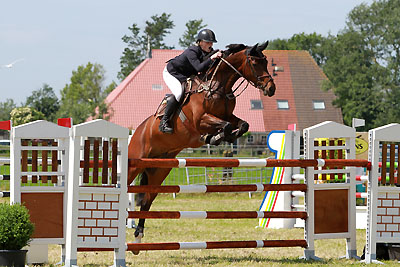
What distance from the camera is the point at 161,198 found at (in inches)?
593

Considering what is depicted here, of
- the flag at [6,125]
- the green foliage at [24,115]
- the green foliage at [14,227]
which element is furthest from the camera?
the green foliage at [24,115]

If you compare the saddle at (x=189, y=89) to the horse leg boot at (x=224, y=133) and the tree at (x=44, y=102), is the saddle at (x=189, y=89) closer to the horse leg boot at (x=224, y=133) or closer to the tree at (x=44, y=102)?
the horse leg boot at (x=224, y=133)

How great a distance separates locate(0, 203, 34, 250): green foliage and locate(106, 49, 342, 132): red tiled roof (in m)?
38.5

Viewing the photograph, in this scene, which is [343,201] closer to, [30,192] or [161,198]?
[30,192]

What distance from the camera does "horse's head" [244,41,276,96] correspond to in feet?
22.1

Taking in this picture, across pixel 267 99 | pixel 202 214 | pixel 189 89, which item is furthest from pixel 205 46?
pixel 267 99

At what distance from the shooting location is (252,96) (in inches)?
1788

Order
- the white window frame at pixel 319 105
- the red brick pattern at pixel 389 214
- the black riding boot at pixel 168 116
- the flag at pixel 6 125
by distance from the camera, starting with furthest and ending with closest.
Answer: the white window frame at pixel 319 105, the black riding boot at pixel 168 116, the flag at pixel 6 125, the red brick pattern at pixel 389 214

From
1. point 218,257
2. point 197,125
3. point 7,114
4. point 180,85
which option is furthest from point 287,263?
point 7,114

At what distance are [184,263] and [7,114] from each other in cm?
4759

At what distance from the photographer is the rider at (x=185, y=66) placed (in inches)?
286

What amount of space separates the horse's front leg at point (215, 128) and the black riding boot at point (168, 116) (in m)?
0.39

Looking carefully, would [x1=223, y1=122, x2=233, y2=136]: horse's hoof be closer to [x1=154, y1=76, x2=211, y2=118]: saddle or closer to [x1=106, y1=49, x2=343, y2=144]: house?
[x1=154, y1=76, x2=211, y2=118]: saddle

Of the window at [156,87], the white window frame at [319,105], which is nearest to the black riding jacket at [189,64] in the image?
the window at [156,87]
